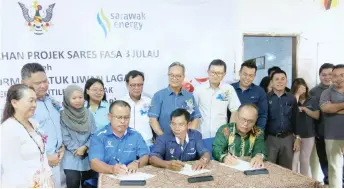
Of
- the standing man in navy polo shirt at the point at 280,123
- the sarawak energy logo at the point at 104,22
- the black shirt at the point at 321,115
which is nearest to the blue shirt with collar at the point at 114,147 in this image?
the sarawak energy logo at the point at 104,22

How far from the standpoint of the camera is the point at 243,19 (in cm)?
378

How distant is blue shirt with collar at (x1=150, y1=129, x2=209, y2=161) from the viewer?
247 centimetres

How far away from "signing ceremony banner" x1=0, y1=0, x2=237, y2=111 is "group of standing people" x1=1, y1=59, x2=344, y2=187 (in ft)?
1.34

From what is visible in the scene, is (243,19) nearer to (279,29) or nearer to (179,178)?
(279,29)

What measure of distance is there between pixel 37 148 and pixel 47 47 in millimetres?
1408

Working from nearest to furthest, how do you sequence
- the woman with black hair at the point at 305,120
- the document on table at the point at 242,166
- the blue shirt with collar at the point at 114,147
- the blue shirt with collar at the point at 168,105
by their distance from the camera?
1. the document on table at the point at 242,166
2. the blue shirt with collar at the point at 114,147
3. the blue shirt with collar at the point at 168,105
4. the woman with black hair at the point at 305,120

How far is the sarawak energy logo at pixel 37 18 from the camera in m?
3.09

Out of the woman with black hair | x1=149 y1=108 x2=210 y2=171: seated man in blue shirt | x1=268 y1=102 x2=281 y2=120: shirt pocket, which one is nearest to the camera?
x1=149 y1=108 x2=210 y2=171: seated man in blue shirt

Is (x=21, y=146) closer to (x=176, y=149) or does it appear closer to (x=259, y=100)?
(x=176, y=149)

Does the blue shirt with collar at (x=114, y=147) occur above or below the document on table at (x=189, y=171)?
above

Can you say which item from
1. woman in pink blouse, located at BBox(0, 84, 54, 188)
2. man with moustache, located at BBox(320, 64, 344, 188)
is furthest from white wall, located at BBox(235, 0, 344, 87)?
woman in pink blouse, located at BBox(0, 84, 54, 188)

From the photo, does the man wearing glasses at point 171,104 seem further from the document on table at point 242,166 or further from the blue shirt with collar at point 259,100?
the document on table at point 242,166

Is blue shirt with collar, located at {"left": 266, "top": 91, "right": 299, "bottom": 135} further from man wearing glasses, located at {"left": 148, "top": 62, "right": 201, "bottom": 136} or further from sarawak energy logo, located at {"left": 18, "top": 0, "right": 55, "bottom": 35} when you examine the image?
sarawak energy logo, located at {"left": 18, "top": 0, "right": 55, "bottom": 35}

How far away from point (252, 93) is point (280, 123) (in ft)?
1.25
